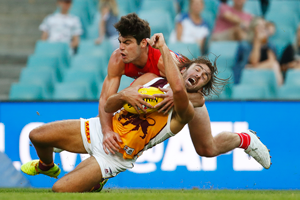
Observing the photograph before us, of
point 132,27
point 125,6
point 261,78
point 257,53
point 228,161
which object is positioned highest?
point 132,27

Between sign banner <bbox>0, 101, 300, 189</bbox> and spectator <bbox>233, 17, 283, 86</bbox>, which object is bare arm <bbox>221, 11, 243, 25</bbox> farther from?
sign banner <bbox>0, 101, 300, 189</bbox>

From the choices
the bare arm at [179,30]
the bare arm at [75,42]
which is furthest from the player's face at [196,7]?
the bare arm at [75,42]

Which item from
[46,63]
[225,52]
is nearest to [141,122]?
[225,52]

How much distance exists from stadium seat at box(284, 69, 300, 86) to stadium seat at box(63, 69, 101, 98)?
3.27 metres

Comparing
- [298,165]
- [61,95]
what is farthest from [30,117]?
[298,165]

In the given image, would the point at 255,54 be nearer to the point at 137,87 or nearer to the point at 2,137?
the point at 137,87

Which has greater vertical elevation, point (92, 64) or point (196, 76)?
point (196, 76)

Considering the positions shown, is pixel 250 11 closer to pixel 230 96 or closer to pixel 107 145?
pixel 230 96

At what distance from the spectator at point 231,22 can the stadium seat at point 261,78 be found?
1.16m

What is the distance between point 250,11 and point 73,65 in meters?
3.71

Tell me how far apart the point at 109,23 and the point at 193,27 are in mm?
1633

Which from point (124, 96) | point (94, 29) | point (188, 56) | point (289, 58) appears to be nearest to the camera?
point (124, 96)

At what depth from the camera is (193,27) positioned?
27.6 feet

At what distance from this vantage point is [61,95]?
7.66 m
